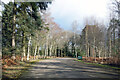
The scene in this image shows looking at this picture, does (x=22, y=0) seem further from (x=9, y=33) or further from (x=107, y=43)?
(x=107, y=43)

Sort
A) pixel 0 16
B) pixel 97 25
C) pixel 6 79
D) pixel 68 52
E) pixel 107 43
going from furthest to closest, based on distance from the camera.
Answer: pixel 68 52
pixel 97 25
pixel 107 43
pixel 0 16
pixel 6 79

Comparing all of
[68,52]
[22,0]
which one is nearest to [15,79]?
[22,0]

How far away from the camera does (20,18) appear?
15.0 m

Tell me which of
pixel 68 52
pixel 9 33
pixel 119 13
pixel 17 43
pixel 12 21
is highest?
pixel 119 13

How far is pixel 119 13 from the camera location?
15758 mm

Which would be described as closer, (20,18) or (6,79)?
(6,79)

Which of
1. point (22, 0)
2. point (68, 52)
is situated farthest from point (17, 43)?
point (68, 52)

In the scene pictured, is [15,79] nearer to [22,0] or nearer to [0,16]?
[22,0]

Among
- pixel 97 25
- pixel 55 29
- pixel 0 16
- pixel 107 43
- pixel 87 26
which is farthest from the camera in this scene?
pixel 55 29

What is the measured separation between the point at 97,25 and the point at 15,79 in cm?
2364

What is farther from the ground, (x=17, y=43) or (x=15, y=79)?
(x=17, y=43)

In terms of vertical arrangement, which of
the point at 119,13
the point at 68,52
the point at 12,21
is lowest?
the point at 68,52

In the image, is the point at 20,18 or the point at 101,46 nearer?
the point at 20,18

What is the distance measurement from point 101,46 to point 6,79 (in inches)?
878
